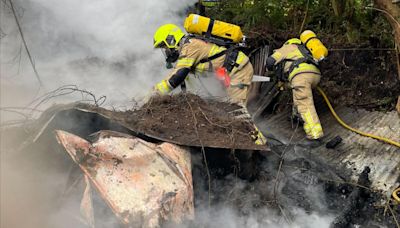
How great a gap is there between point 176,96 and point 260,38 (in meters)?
3.20

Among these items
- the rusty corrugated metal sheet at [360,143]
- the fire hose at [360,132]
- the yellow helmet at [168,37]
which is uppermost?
the yellow helmet at [168,37]

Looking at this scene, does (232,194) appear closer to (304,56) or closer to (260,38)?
(304,56)

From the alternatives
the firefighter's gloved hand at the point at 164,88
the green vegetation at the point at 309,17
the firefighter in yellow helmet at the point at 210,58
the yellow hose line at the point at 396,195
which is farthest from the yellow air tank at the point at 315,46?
the yellow hose line at the point at 396,195

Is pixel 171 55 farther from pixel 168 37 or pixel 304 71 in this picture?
pixel 304 71

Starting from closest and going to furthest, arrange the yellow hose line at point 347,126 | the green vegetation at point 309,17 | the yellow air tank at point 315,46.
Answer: the yellow hose line at point 347,126, the yellow air tank at point 315,46, the green vegetation at point 309,17

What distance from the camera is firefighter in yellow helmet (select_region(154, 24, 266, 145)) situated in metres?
5.75

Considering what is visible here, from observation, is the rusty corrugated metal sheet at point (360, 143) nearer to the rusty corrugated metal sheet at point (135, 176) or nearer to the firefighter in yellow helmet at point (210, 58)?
the firefighter in yellow helmet at point (210, 58)

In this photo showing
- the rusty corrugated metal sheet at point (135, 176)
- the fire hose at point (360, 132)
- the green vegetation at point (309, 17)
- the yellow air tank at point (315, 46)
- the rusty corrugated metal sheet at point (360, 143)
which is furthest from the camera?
the green vegetation at point (309, 17)

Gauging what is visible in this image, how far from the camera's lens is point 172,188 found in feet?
11.3

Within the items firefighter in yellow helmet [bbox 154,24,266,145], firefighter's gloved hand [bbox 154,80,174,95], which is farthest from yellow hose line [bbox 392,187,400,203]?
firefighter's gloved hand [bbox 154,80,174,95]

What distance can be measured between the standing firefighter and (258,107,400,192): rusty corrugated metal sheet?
0.27m

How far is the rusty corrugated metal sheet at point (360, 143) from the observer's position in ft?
15.5

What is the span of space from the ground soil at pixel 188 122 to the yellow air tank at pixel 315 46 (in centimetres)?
188

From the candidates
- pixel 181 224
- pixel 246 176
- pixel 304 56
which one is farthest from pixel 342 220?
pixel 304 56
